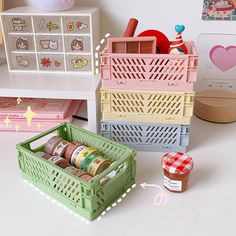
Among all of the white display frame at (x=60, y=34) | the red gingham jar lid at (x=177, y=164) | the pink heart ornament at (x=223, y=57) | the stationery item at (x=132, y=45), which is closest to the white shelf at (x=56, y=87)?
the white display frame at (x=60, y=34)

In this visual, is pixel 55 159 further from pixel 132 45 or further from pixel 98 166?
pixel 132 45

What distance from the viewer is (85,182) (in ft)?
1.95

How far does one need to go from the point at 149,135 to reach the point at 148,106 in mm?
79

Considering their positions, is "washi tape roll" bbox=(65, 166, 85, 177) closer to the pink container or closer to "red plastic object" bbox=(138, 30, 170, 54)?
the pink container

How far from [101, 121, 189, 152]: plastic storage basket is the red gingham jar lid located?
0.11 m

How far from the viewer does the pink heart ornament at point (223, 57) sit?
1.03 m

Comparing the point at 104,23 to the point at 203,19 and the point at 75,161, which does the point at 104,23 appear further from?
the point at 75,161

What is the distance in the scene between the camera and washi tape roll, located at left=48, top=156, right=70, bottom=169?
70 cm

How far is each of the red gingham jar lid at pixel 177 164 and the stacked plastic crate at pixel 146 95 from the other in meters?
0.11

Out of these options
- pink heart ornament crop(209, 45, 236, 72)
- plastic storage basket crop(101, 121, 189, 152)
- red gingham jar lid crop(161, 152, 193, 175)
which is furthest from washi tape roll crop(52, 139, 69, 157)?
pink heart ornament crop(209, 45, 236, 72)

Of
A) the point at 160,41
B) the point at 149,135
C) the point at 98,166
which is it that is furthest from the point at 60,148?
the point at 160,41

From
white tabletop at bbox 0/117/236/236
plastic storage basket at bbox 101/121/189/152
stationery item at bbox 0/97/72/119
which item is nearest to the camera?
white tabletop at bbox 0/117/236/236

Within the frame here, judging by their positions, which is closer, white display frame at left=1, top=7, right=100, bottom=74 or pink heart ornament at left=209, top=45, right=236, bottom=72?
white display frame at left=1, top=7, right=100, bottom=74

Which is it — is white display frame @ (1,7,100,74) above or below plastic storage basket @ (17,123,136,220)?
above
